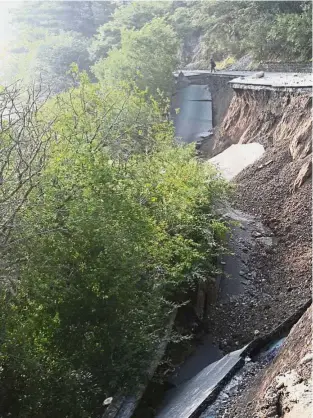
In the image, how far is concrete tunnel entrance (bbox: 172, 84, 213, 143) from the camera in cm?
2906

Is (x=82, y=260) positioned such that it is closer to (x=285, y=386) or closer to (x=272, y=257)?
(x=285, y=386)

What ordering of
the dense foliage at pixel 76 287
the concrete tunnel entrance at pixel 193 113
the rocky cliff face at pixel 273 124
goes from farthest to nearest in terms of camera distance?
the concrete tunnel entrance at pixel 193 113
the rocky cliff face at pixel 273 124
the dense foliage at pixel 76 287

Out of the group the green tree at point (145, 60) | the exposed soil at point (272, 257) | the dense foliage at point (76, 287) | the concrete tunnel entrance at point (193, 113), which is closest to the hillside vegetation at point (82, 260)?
the dense foliage at point (76, 287)

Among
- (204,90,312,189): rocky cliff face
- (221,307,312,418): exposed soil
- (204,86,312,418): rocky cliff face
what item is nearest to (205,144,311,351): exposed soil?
(204,86,312,418): rocky cliff face

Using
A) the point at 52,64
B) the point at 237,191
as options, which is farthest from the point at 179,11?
the point at 237,191

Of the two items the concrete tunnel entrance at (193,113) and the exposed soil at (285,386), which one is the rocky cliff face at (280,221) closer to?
the exposed soil at (285,386)

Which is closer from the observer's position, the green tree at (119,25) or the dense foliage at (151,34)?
the dense foliage at (151,34)

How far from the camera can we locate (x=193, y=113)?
30312mm

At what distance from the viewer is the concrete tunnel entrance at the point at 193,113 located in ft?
95.3

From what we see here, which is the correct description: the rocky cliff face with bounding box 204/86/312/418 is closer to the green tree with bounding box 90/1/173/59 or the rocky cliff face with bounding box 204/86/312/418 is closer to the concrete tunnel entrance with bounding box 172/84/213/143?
the concrete tunnel entrance with bounding box 172/84/213/143

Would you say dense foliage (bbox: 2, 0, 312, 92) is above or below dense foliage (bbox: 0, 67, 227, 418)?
above

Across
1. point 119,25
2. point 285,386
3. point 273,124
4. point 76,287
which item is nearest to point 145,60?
point 119,25

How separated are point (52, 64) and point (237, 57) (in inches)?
572

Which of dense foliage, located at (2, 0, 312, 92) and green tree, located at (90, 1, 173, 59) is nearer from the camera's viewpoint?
dense foliage, located at (2, 0, 312, 92)
